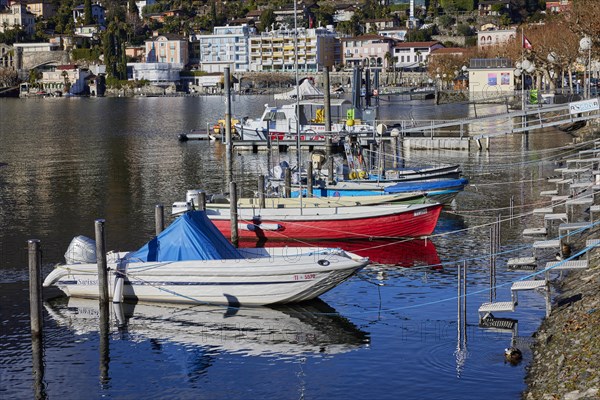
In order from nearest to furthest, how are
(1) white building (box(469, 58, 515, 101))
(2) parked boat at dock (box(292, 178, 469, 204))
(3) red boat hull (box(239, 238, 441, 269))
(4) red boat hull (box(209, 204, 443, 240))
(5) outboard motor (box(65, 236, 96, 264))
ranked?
(5) outboard motor (box(65, 236, 96, 264)) < (3) red boat hull (box(239, 238, 441, 269)) < (4) red boat hull (box(209, 204, 443, 240)) < (2) parked boat at dock (box(292, 178, 469, 204)) < (1) white building (box(469, 58, 515, 101))

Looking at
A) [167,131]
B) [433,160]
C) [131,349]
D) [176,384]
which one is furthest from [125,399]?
[167,131]

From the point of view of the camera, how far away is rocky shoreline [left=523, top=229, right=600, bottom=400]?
17302 mm

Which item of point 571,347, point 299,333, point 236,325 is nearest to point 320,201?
point 236,325

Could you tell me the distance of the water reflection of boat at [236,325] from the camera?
2297 centimetres

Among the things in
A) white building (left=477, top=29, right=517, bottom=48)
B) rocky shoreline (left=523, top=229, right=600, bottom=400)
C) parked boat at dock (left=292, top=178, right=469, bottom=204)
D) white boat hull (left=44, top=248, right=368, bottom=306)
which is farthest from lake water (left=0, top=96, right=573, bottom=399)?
white building (left=477, top=29, right=517, bottom=48)

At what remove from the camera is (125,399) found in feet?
65.4

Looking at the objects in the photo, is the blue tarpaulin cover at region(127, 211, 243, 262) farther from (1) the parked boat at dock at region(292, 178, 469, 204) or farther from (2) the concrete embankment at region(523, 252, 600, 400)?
(1) the parked boat at dock at region(292, 178, 469, 204)

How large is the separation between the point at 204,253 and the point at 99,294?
8.98 feet

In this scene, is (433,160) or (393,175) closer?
(393,175)

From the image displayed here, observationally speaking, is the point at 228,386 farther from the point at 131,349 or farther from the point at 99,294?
the point at 99,294

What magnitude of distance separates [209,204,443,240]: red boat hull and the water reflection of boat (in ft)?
24.3

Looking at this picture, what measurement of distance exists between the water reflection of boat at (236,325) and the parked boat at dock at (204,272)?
30cm

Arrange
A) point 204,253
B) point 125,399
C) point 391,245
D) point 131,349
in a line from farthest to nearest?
point 391,245, point 204,253, point 131,349, point 125,399

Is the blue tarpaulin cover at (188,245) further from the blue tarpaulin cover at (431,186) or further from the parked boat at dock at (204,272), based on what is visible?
the blue tarpaulin cover at (431,186)
